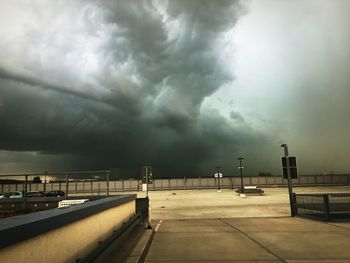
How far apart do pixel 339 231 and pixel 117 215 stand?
7.61 metres

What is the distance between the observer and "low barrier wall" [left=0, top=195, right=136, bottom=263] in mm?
3123

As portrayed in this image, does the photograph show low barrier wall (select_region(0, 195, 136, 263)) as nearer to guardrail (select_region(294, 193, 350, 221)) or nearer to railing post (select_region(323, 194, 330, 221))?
railing post (select_region(323, 194, 330, 221))

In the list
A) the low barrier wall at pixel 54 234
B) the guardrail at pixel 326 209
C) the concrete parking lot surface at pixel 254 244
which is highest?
the low barrier wall at pixel 54 234

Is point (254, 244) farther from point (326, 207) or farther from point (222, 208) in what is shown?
point (222, 208)

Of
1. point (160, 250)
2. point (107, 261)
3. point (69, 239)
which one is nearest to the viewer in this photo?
point (69, 239)

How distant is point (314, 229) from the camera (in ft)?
38.6

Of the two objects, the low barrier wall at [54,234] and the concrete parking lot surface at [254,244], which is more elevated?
the low barrier wall at [54,234]

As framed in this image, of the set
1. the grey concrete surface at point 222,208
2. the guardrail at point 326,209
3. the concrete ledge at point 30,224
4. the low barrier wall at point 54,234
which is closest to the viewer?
the concrete ledge at point 30,224

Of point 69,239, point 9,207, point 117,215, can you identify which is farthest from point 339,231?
point 9,207

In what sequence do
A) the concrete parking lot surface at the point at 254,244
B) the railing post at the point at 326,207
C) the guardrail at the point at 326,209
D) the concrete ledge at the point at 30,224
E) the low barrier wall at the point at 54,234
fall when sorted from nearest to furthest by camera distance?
the concrete ledge at the point at 30,224 → the low barrier wall at the point at 54,234 → the concrete parking lot surface at the point at 254,244 → the railing post at the point at 326,207 → the guardrail at the point at 326,209

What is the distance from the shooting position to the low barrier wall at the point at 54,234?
3123 mm

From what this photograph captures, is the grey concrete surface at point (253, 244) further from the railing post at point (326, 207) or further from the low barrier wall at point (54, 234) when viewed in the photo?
the low barrier wall at point (54, 234)

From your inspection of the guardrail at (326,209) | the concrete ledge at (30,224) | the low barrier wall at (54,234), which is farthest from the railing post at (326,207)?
the concrete ledge at (30,224)

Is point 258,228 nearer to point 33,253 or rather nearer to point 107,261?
point 107,261
